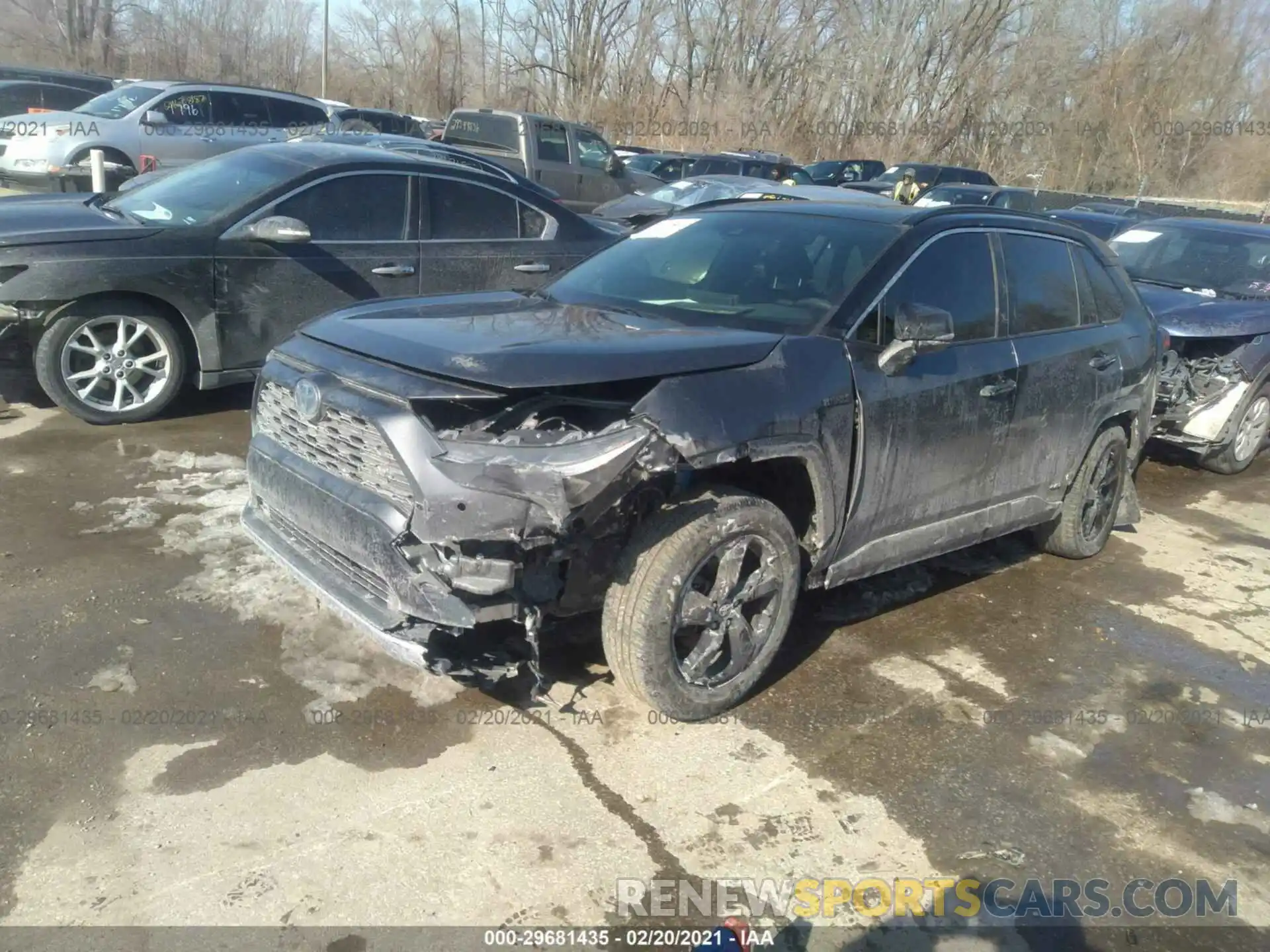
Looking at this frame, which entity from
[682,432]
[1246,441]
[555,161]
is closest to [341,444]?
[682,432]

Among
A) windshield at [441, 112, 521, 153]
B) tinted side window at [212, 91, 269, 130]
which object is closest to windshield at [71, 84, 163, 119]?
tinted side window at [212, 91, 269, 130]

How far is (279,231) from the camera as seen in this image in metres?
6.14

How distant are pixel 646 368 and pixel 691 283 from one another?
114cm

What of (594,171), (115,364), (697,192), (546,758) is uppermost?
(594,171)

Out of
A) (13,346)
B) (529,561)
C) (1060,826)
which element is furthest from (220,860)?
(13,346)

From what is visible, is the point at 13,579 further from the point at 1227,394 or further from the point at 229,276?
the point at 1227,394

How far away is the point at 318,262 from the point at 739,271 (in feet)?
10.9

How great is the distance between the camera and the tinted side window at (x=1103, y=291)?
5.40 meters

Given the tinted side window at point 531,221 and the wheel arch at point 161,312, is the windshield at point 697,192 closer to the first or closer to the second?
the tinted side window at point 531,221

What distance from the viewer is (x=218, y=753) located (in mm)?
3412

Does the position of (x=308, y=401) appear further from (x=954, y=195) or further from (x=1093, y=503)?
(x=954, y=195)

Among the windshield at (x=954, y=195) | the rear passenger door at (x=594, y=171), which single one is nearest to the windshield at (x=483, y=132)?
Result: the rear passenger door at (x=594, y=171)

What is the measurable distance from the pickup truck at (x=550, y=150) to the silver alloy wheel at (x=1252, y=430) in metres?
10.2

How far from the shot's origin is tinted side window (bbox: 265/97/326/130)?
1591 cm
